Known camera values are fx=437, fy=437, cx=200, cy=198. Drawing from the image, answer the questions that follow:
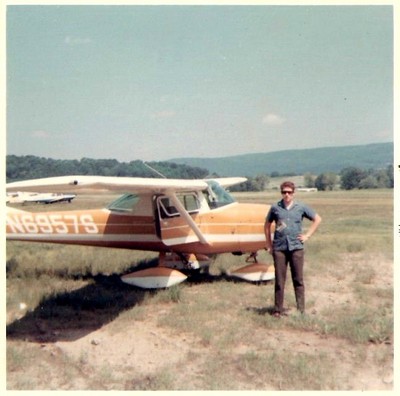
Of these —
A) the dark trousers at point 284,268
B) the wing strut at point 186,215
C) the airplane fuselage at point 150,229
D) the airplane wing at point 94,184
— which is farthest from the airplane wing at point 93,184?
the dark trousers at point 284,268

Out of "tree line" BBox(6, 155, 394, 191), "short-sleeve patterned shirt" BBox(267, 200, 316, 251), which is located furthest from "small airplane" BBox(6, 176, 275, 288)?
"short-sleeve patterned shirt" BBox(267, 200, 316, 251)

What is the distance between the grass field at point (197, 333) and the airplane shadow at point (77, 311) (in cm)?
2

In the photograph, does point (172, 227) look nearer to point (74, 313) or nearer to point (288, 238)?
point (74, 313)

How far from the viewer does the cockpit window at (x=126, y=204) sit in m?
8.26

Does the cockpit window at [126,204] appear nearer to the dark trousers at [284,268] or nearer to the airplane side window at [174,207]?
the airplane side window at [174,207]

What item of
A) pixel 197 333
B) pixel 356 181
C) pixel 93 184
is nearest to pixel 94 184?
pixel 93 184

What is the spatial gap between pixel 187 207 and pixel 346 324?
11.7ft

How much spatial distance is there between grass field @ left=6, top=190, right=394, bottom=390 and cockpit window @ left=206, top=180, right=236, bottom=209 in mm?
1452

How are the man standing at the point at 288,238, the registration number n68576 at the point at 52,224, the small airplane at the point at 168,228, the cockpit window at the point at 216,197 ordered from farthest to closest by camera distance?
the registration number n68576 at the point at 52,224
the cockpit window at the point at 216,197
the small airplane at the point at 168,228
the man standing at the point at 288,238

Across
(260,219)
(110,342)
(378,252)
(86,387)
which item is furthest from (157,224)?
(378,252)

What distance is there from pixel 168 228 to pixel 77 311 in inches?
85.1

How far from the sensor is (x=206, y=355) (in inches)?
192

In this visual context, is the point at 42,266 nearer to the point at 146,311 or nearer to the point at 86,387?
the point at 146,311

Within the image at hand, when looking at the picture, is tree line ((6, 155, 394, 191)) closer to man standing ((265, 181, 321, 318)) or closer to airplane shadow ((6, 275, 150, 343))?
airplane shadow ((6, 275, 150, 343))
